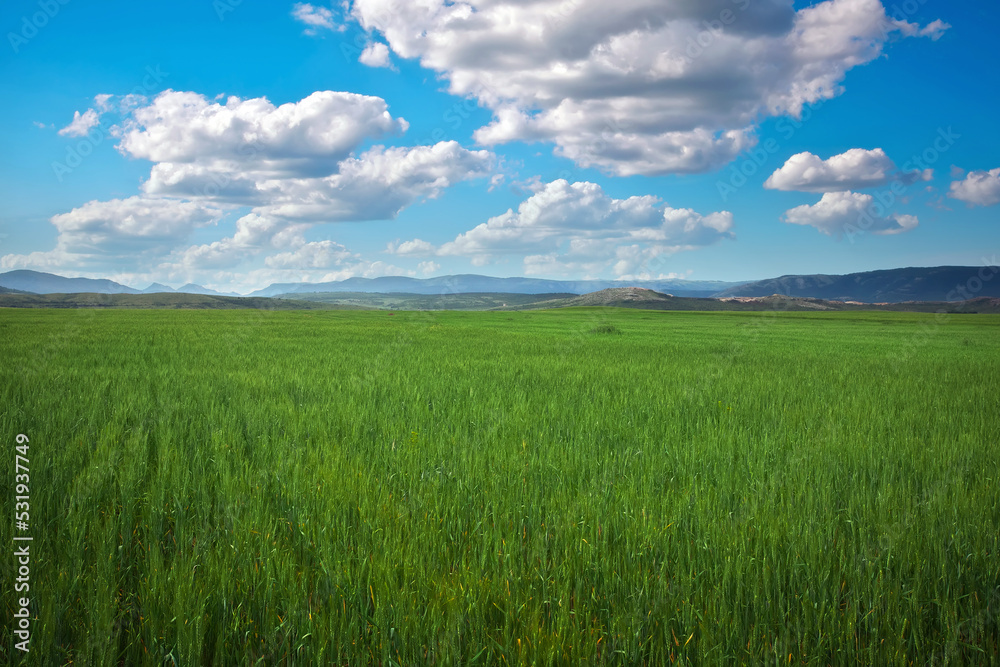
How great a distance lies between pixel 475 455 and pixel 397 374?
6359 millimetres

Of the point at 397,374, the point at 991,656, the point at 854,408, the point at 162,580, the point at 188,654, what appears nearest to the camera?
the point at 188,654

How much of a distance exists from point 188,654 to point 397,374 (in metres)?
8.98

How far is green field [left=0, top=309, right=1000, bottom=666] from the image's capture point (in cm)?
251

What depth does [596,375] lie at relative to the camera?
11914 millimetres

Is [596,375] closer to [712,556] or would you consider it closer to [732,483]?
[732,483]

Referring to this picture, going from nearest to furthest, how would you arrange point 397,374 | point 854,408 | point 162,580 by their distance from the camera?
point 162,580 → point 854,408 → point 397,374

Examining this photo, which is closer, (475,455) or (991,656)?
(991,656)

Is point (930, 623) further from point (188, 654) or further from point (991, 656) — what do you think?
point (188, 654)

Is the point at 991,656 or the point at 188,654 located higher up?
the point at 188,654

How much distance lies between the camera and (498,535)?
3.42 metres

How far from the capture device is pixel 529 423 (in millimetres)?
6832

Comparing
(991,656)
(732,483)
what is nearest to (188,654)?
(991,656)

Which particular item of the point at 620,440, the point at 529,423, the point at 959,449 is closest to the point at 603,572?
the point at 620,440

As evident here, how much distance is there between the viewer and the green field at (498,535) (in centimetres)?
251
